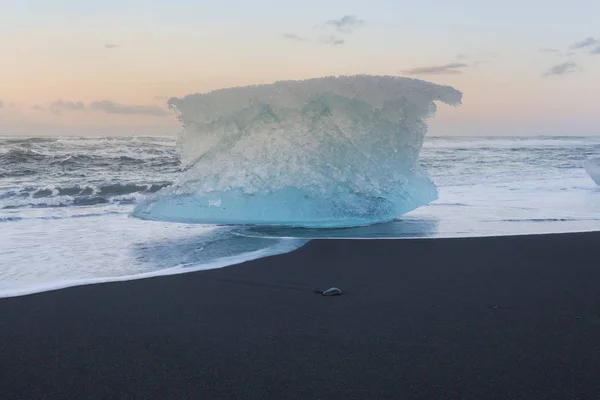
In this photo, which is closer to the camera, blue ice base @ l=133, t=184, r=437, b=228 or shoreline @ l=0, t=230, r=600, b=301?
shoreline @ l=0, t=230, r=600, b=301

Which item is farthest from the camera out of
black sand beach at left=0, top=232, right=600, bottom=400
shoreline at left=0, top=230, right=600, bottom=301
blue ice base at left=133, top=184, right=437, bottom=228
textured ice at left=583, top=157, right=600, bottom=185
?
textured ice at left=583, top=157, right=600, bottom=185

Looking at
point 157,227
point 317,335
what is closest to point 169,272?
point 317,335

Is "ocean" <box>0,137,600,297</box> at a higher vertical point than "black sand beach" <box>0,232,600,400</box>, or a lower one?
lower

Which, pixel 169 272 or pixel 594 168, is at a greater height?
pixel 594 168

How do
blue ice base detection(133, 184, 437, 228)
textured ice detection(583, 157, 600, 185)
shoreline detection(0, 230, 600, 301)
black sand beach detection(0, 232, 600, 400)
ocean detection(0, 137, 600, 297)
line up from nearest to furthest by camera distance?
1. black sand beach detection(0, 232, 600, 400)
2. shoreline detection(0, 230, 600, 301)
3. ocean detection(0, 137, 600, 297)
4. blue ice base detection(133, 184, 437, 228)
5. textured ice detection(583, 157, 600, 185)

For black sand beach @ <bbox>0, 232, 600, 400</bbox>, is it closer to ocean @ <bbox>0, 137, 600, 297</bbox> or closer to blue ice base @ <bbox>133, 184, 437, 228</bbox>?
ocean @ <bbox>0, 137, 600, 297</bbox>

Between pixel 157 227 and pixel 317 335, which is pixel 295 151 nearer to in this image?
pixel 157 227

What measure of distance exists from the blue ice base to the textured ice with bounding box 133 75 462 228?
0.01m

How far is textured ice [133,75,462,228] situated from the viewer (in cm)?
684

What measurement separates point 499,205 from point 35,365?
→ 7326mm

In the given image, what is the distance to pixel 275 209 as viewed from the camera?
6.86m

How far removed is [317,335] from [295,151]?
4.40m

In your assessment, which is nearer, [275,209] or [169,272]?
[169,272]

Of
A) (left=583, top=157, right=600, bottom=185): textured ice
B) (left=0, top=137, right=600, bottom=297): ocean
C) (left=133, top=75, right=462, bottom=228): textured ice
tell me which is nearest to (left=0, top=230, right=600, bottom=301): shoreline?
(left=0, top=137, right=600, bottom=297): ocean
